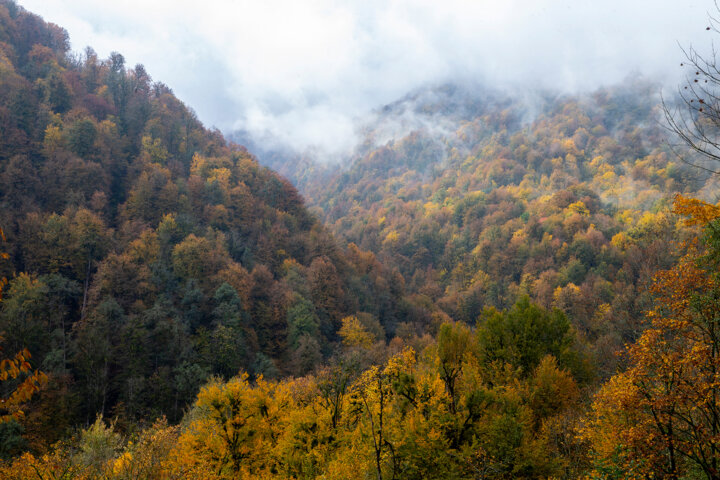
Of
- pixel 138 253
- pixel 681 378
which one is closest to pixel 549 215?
pixel 138 253

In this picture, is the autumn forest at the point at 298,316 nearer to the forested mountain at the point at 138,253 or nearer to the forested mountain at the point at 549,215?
the forested mountain at the point at 138,253

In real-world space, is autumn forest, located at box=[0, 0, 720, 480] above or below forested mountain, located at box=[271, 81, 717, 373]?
below

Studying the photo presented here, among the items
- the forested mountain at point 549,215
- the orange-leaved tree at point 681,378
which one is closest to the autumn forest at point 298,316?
the orange-leaved tree at point 681,378

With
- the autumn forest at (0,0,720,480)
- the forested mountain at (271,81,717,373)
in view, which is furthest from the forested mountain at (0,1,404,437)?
the forested mountain at (271,81,717,373)

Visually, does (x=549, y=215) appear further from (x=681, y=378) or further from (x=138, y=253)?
(x=681, y=378)

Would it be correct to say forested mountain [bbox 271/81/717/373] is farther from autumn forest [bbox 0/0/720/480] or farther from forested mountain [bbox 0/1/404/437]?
forested mountain [bbox 0/1/404/437]

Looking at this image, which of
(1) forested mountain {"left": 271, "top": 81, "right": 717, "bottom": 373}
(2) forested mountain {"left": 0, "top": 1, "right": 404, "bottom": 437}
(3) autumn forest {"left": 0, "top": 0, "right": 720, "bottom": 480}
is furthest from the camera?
(1) forested mountain {"left": 271, "top": 81, "right": 717, "bottom": 373}

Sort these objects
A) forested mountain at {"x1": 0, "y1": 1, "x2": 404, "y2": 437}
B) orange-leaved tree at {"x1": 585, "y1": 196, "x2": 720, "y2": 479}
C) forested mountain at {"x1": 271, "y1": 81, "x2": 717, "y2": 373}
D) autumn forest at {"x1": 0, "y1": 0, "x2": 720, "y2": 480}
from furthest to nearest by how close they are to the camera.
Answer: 1. forested mountain at {"x1": 271, "y1": 81, "x2": 717, "y2": 373}
2. forested mountain at {"x1": 0, "y1": 1, "x2": 404, "y2": 437}
3. autumn forest at {"x1": 0, "y1": 0, "x2": 720, "y2": 480}
4. orange-leaved tree at {"x1": 585, "y1": 196, "x2": 720, "y2": 479}

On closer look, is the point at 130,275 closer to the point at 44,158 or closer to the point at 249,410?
the point at 44,158
